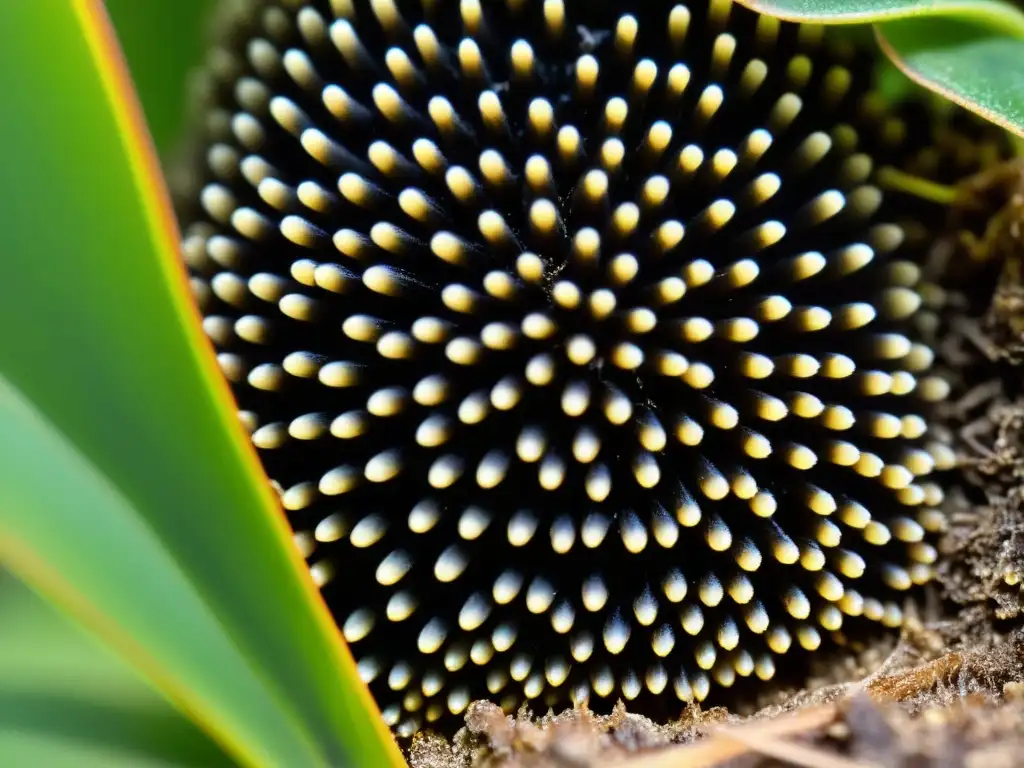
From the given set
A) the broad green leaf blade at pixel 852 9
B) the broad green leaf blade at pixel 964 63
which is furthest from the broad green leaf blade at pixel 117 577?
the broad green leaf blade at pixel 964 63

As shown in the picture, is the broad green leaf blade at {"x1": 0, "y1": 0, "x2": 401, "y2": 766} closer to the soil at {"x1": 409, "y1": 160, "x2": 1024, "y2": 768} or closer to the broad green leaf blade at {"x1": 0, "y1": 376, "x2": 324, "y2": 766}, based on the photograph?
the broad green leaf blade at {"x1": 0, "y1": 376, "x2": 324, "y2": 766}

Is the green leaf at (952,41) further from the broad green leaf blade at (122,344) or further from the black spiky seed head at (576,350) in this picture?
the broad green leaf blade at (122,344)

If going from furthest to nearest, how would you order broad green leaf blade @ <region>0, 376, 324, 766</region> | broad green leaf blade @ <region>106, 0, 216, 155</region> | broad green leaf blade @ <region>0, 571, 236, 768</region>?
broad green leaf blade @ <region>106, 0, 216, 155</region> → broad green leaf blade @ <region>0, 571, 236, 768</region> → broad green leaf blade @ <region>0, 376, 324, 766</region>

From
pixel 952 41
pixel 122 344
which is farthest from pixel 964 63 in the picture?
pixel 122 344

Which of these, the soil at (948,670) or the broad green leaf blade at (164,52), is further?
the broad green leaf blade at (164,52)

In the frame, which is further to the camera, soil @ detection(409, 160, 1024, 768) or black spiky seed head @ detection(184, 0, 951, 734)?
black spiky seed head @ detection(184, 0, 951, 734)

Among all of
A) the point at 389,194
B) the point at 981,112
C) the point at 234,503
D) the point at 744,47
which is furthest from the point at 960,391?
the point at 234,503

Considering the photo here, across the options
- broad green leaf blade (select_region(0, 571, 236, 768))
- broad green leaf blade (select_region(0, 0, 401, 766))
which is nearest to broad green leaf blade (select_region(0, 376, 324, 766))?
broad green leaf blade (select_region(0, 0, 401, 766))
